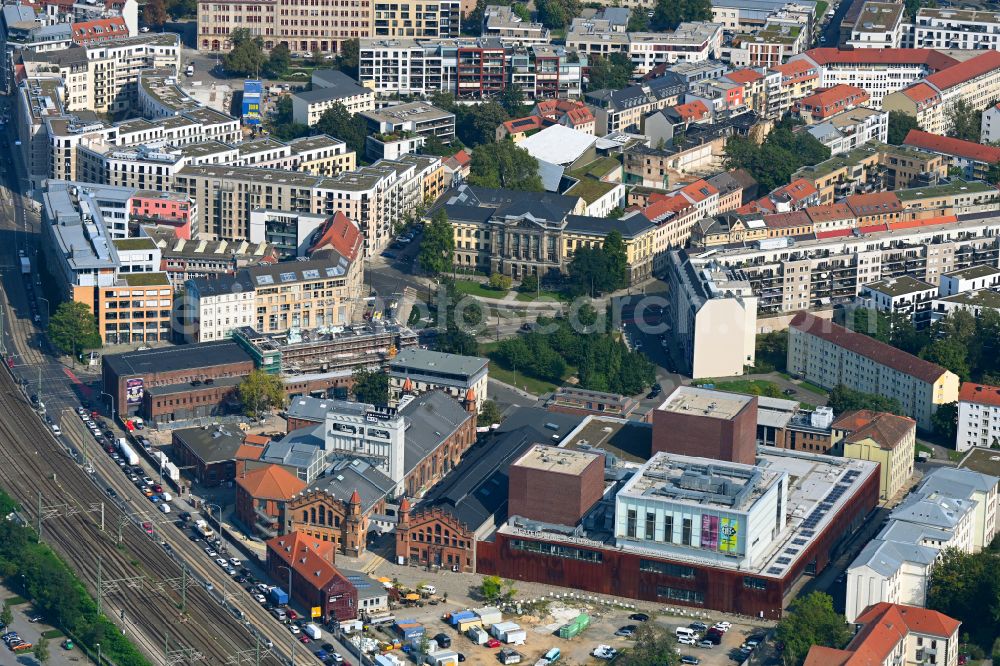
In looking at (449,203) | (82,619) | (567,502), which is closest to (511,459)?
(567,502)

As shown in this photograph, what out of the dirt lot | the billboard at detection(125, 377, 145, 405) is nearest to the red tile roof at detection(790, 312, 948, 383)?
the dirt lot

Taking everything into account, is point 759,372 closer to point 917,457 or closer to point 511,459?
point 917,457

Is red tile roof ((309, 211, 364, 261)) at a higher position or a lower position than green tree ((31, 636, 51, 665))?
higher

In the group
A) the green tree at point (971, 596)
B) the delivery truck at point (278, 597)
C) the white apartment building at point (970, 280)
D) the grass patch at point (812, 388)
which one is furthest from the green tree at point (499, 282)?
the green tree at point (971, 596)

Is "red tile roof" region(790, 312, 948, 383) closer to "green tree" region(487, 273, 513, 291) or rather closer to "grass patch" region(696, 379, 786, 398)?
"grass patch" region(696, 379, 786, 398)

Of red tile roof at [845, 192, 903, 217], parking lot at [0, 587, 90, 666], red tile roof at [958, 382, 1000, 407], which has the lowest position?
parking lot at [0, 587, 90, 666]

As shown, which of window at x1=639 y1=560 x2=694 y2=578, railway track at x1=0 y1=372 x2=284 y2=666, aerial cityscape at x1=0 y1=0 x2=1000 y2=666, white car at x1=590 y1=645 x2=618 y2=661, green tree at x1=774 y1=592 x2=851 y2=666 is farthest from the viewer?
window at x1=639 y1=560 x2=694 y2=578

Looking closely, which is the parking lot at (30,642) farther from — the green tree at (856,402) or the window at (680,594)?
the green tree at (856,402)
